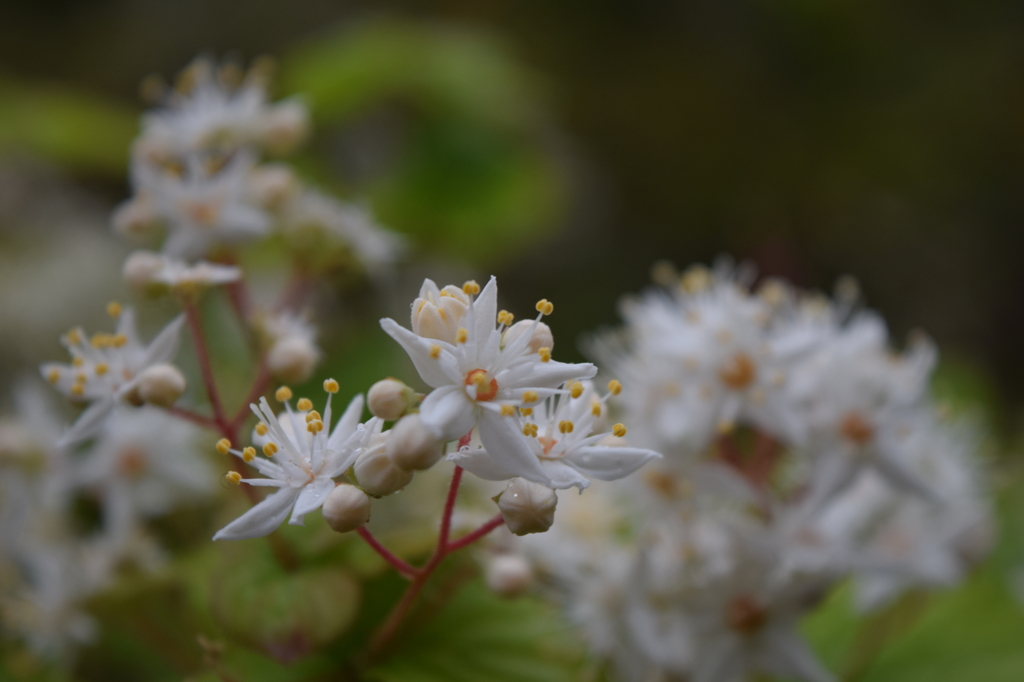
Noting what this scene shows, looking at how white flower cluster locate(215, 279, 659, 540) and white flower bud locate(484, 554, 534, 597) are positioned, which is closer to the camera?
white flower cluster locate(215, 279, 659, 540)

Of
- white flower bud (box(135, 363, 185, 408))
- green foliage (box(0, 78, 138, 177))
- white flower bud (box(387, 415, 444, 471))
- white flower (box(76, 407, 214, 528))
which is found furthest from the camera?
green foliage (box(0, 78, 138, 177))

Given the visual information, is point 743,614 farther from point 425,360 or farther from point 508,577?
point 425,360

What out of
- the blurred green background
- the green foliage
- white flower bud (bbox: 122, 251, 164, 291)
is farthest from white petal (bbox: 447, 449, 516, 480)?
the blurred green background

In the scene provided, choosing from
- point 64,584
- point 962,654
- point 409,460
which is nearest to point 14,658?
point 64,584

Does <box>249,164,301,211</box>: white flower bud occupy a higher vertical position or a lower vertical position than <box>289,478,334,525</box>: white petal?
higher

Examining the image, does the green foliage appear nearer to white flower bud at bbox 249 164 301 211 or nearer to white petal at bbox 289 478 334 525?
white flower bud at bbox 249 164 301 211

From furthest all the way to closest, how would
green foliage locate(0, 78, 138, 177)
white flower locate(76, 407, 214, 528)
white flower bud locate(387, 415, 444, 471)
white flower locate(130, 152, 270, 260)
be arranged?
green foliage locate(0, 78, 138, 177), white flower locate(76, 407, 214, 528), white flower locate(130, 152, 270, 260), white flower bud locate(387, 415, 444, 471)
